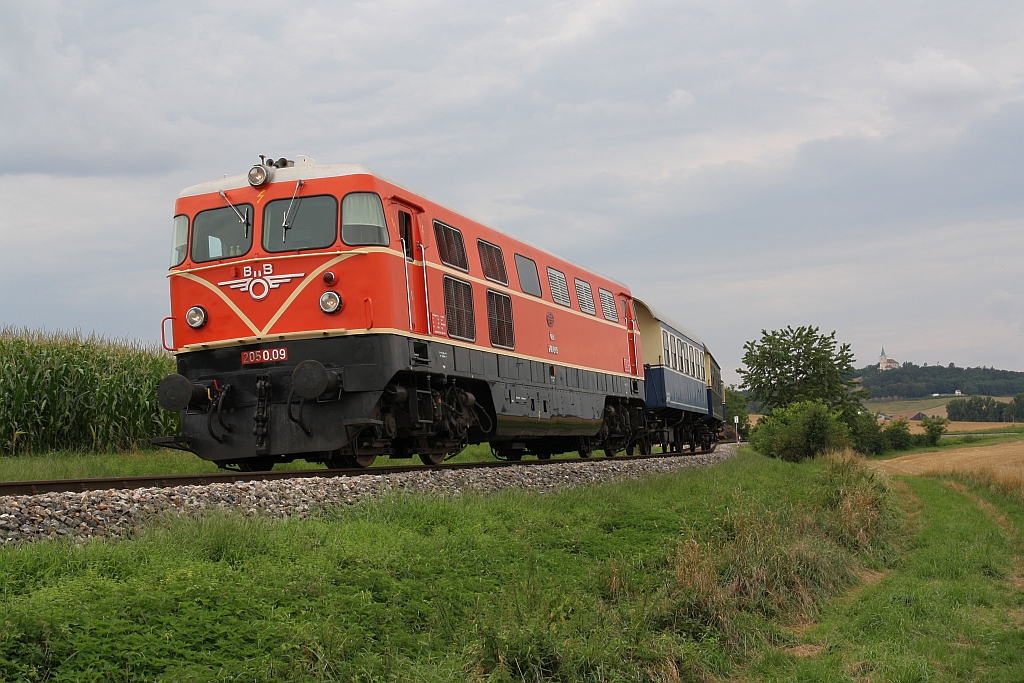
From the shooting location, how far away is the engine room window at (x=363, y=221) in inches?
443

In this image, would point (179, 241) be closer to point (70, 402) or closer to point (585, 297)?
point (70, 402)

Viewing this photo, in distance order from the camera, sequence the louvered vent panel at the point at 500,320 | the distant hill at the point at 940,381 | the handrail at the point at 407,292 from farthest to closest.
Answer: the distant hill at the point at 940,381 < the louvered vent panel at the point at 500,320 < the handrail at the point at 407,292

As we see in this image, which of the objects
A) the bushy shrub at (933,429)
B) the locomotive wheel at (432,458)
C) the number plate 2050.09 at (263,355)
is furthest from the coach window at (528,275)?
the bushy shrub at (933,429)

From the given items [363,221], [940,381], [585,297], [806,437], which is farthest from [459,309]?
[940,381]

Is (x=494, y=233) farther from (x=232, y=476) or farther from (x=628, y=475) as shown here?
(x=232, y=476)

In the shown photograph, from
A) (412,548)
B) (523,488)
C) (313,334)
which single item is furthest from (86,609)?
(523,488)

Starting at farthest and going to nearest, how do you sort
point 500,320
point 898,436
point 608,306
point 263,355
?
point 898,436, point 608,306, point 500,320, point 263,355

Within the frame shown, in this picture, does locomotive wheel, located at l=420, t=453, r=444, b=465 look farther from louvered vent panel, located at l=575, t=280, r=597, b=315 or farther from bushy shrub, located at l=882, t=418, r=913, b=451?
bushy shrub, located at l=882, t=418, r=913, b=451

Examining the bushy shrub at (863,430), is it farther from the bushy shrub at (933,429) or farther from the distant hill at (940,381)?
Result: the distant hill at (940,381)

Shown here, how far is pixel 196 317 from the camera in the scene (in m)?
11.6

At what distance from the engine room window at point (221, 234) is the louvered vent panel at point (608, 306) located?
958 centimetres

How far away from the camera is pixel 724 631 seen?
8.63 meters

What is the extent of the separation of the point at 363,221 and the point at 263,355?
6.57 ft

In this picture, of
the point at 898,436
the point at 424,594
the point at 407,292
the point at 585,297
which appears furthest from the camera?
the point at 898,436
